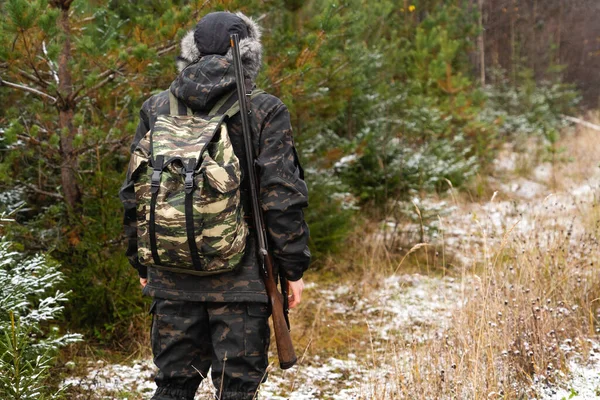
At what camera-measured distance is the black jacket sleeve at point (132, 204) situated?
2.19m

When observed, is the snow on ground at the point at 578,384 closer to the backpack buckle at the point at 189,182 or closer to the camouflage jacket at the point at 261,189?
the camouflage jacket at the point at 261,189

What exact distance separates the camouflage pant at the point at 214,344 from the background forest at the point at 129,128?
611 millimetres

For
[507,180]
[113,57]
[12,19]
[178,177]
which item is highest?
[12,19]

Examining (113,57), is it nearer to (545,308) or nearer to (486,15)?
(545,308)

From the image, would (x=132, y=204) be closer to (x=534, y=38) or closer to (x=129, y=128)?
(x=129, y=128)

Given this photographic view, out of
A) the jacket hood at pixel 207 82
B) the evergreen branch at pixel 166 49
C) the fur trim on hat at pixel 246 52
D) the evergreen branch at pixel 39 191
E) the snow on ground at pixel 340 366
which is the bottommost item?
the snow on ground at pixel 340 366

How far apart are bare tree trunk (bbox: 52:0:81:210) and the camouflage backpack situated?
1811mm

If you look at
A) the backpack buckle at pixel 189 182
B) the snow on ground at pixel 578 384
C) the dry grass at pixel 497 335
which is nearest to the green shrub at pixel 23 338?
the backpack buckle at pixel 189 182

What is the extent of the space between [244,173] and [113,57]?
188 cm

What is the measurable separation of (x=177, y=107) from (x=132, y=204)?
1.41ft

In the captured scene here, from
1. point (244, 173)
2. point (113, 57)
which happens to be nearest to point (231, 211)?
point (244, 173)

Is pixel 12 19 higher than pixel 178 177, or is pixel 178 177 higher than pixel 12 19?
pixel 12 19

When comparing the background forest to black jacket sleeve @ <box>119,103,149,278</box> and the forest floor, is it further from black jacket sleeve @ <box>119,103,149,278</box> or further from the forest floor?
black jacket sleeve @ <box>119,103,149,278</box>

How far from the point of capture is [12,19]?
111 inches
